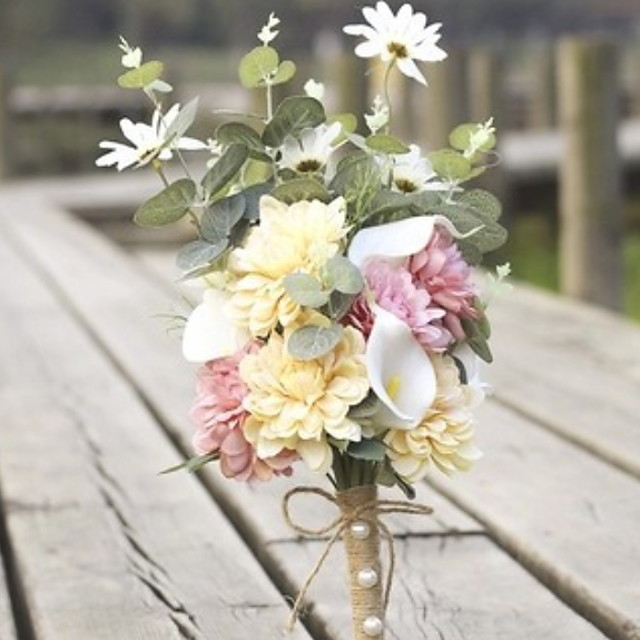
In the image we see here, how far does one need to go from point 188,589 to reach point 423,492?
1.87ft

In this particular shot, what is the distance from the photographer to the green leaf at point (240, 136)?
191 cm

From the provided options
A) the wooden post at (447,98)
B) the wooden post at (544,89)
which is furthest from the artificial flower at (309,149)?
the wooden post at (544,89)

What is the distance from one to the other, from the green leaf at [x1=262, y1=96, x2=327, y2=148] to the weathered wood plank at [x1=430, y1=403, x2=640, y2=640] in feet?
2.26

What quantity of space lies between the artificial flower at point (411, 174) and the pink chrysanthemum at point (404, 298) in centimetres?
11

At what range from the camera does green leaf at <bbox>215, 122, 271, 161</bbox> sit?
191 cm

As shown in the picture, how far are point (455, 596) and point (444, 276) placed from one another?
68 cm

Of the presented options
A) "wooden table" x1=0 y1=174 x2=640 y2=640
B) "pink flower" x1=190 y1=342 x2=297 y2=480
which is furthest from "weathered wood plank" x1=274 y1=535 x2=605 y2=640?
"pink flower" x1=190 y1=342 x2=297 y2=480

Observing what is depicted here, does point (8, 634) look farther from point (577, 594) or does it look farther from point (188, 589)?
point (577, 594)

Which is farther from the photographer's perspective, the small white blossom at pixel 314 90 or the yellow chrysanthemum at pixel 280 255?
the small white blossom at pixel 314 90

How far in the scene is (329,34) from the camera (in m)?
42.7

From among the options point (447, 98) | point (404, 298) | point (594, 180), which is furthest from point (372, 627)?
point (447, 98)

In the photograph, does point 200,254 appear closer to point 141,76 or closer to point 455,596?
point 141,76

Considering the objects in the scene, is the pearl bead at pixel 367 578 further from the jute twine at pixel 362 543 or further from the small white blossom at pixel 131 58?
the small white blossom at pixel 131 58

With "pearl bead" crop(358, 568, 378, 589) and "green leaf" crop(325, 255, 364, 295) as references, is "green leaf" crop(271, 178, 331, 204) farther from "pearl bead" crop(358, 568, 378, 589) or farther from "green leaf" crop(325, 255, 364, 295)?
"pearl bead" crop(358, 568, 378, 589)
